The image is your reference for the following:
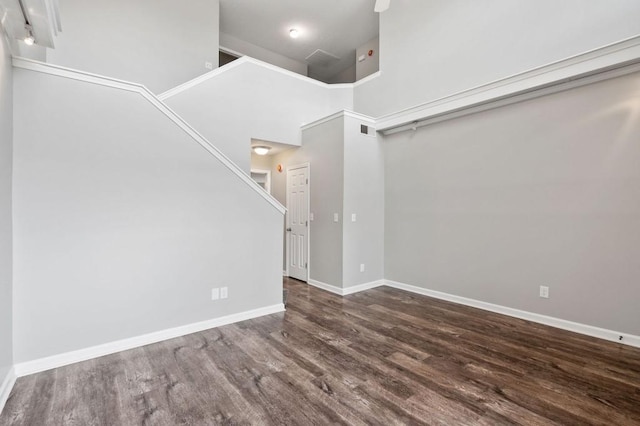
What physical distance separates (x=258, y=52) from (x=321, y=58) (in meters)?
1.65

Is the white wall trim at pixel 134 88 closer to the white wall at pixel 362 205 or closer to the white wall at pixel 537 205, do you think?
the white wall at pixel 362 205

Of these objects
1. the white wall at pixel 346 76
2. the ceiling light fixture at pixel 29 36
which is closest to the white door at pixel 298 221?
the ceiling light fixture at pixel 29 36

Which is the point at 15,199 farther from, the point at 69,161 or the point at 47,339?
the point at 47,339

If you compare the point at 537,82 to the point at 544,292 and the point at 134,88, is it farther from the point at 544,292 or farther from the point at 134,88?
the point at 134,88

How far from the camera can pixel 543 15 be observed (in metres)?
3.53

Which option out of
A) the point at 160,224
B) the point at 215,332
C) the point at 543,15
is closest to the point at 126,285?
the point at 160,224

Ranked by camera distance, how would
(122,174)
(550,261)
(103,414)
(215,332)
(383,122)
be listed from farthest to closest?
(383,122)
(550,261)
(215,332)
(122,174)
(103,414)

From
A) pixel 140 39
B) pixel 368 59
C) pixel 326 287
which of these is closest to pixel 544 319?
pixel 326 287

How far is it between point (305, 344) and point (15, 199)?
2.79 meters

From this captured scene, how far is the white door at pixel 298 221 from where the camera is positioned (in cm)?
554

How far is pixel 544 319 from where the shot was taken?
11.6 ft

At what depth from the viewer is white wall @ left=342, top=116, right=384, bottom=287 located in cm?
484

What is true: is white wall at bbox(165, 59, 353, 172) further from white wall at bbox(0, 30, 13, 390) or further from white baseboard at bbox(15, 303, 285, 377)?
white baseboard at bbox(15, 303, 285, 377)

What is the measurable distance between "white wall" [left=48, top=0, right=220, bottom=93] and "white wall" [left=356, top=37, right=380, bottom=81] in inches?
132
